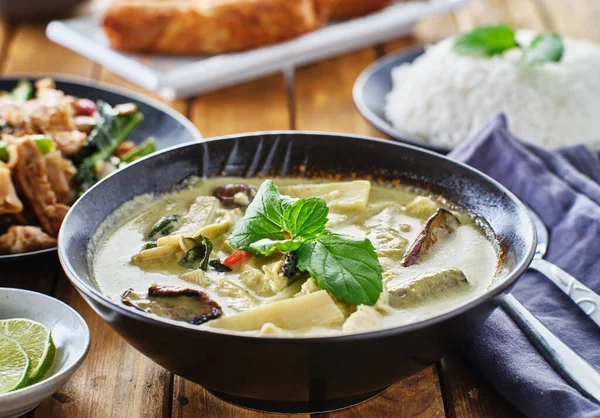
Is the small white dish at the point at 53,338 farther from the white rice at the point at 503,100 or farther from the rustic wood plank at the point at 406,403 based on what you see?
the white rice at the point at 503,100

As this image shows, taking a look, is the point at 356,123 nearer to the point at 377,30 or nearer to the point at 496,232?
the point at 377,30

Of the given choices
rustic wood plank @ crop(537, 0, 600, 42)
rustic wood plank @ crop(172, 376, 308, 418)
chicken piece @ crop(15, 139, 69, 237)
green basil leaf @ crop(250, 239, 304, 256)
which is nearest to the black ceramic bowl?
rustic wood plank @ crop(172, 376, 308, 418)

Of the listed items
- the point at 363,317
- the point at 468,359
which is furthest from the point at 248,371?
the point at 468,359

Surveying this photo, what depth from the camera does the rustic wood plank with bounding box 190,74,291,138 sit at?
4.12 metres

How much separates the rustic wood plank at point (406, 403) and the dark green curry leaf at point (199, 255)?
0.53 meters

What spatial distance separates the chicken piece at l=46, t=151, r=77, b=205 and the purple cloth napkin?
155 cm

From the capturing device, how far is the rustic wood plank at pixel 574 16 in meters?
5.29

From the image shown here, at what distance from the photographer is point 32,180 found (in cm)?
293

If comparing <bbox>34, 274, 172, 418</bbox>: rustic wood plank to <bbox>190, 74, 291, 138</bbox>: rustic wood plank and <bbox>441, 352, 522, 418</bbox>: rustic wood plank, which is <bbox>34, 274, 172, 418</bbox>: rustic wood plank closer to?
<bbox>441, 352, 522, 418</bbox>: rustic wood plank

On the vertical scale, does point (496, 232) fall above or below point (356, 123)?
above

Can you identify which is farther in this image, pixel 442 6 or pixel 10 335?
pixel 442 6

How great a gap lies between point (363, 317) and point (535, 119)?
7.44ft

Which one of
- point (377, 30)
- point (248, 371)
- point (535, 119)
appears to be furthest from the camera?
point (377, 30)

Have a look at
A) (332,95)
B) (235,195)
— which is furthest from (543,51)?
(235,195)
